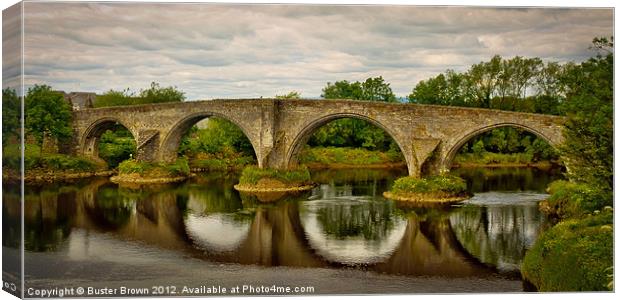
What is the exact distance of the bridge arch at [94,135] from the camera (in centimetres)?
4497

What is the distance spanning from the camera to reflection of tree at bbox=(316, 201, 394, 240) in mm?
22828

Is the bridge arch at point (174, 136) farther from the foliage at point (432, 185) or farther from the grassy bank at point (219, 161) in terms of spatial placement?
the foliage at point (432, 185)

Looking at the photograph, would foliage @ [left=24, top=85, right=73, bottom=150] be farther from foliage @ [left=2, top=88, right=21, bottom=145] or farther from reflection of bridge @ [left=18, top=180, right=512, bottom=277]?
foliage @ [left=2, top=88, right=21, bottom=145]

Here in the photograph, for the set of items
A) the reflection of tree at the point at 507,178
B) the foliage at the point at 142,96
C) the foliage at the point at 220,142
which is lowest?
the reflection of tree at the point at 507,178

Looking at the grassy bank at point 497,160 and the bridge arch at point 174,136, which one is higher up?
the bridge arch at point 174,136

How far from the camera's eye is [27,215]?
25.8 m

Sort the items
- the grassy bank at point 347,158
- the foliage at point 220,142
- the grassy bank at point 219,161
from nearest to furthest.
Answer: the grassy bank at point 219,161 → the foliage at point 220,142 → the grassy bank at point 347,158

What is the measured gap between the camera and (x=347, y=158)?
53.0 m

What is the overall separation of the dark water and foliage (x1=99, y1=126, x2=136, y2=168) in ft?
37.9

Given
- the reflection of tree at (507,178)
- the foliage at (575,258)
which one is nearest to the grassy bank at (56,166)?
the reflection of tree at (507,178)

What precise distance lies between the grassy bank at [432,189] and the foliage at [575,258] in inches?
471

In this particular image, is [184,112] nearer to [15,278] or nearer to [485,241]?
[485,241]

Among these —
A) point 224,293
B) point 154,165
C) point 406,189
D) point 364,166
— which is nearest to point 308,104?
point 406,189

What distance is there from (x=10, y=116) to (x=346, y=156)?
40.2m
